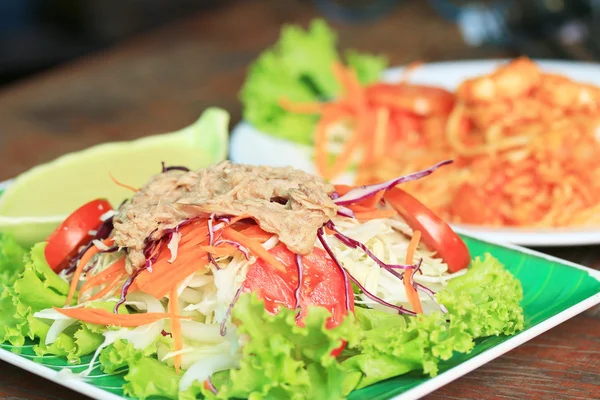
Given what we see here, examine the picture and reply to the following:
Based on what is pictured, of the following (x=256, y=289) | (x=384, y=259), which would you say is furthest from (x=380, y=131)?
(x=256, y=289)

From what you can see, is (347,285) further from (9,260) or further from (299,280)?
(9,260)

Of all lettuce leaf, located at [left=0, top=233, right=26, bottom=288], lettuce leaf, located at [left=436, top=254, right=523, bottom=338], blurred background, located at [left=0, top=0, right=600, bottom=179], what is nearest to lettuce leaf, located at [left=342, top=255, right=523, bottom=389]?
lettuce leaf, located at [left=436, top=254, right=523, bottom=338]

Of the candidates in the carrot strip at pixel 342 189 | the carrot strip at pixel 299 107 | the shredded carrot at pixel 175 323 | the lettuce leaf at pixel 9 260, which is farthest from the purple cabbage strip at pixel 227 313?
the carrot strip at pixel 299 107

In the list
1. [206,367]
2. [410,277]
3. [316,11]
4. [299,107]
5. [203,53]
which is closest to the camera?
[206,367]

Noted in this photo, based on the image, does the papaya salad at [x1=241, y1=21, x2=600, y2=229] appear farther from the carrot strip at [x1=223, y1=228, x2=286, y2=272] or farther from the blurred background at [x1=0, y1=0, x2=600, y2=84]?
the blurred background at [x1=0, y1=0, x2=600, y2=84]

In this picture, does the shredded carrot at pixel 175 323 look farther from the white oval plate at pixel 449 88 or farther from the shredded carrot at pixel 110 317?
the white oval plate at pixel 449 88
